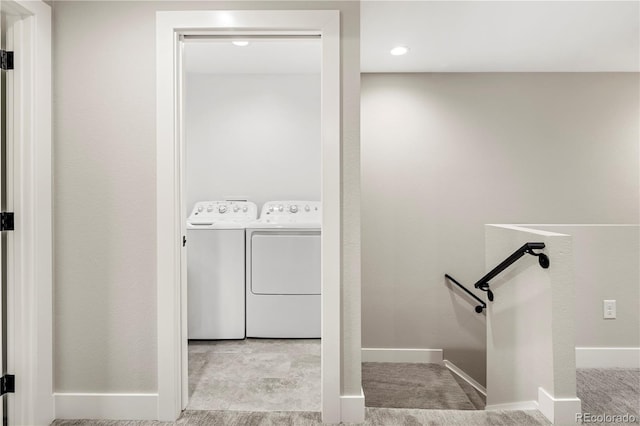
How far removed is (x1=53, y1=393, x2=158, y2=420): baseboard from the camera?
2027 millimetres

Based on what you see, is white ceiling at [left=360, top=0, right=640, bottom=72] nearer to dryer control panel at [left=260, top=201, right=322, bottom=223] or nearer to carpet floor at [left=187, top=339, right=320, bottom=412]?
dryer control panel at [left=260, top=201, right=322, bottom=223]

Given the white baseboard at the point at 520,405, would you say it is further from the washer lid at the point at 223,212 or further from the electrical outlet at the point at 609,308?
the washer lid at the point at 223,212

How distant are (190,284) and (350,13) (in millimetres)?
2325

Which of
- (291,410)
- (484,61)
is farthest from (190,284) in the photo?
(484,61)

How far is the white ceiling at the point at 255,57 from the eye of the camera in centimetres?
304

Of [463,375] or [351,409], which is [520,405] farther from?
[463,375]

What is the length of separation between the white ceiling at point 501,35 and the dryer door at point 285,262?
1525 millimetres

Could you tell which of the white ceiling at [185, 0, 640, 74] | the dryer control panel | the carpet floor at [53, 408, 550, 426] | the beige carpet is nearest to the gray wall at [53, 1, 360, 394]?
the carpet floor at [53, 408, 550, 426]

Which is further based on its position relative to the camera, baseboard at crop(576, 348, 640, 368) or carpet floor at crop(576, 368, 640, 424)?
baseboard at crop(576, 348, 640, 368)

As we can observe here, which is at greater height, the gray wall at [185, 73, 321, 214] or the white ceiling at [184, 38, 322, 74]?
the white ceiling at [184, 38, 322, 74]

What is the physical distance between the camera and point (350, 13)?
1989 mm

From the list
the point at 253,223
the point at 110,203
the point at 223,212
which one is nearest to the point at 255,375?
the point at 253,223

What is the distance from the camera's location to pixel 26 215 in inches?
73.6

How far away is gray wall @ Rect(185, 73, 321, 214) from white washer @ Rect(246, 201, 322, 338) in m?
0.67
